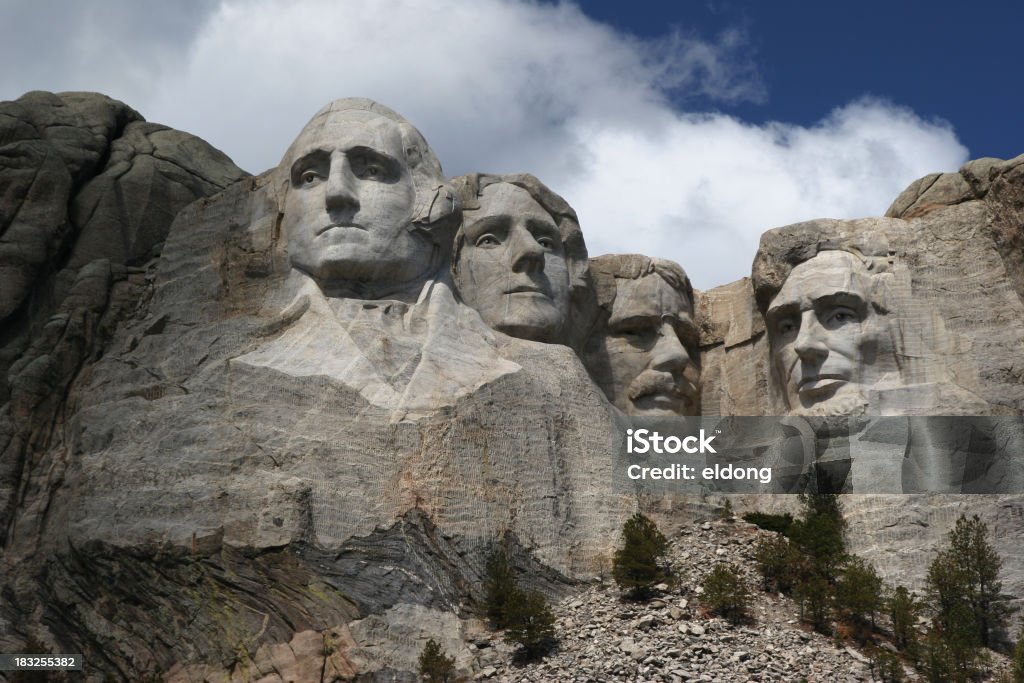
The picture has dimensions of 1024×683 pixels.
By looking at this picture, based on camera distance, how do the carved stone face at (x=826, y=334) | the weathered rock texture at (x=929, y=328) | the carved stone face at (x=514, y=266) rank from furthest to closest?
1. the carved stone face at (x=514, y=266)
2. the carved stone face at (x=826, y=334)
3. the weathered rock texture at (x=929, y=328)

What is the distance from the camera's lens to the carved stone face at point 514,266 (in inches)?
915

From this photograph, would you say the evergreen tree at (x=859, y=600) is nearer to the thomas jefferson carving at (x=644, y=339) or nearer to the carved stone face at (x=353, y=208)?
the thomas jefferson carving at (x=644, y=339)

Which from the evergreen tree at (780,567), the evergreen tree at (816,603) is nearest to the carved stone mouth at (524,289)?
the evergreen tree at (780,567)

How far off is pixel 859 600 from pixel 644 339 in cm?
497

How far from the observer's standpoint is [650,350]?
24328mm

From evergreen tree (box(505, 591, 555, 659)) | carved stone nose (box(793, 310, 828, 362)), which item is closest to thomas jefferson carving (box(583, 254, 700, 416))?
carved stone nose (box(793, 310, 828, 362))

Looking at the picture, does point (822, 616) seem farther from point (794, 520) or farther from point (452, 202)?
point (452, 202)

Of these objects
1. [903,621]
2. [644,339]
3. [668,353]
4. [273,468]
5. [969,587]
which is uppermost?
[644,339]

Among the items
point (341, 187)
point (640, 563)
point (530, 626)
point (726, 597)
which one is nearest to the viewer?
point (530, 626)

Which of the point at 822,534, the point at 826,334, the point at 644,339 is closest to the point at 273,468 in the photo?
the point at 822,534

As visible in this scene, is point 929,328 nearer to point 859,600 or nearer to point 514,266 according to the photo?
point 859,600

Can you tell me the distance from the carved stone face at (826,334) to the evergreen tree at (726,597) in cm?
307

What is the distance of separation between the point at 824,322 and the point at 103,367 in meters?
6.83

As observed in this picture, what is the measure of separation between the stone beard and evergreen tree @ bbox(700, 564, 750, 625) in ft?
10.1
